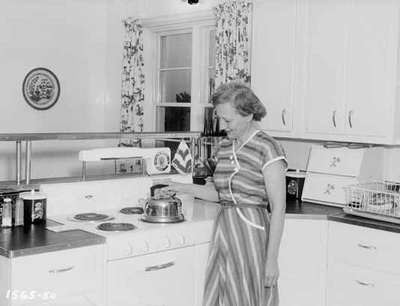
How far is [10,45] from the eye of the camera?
16.6ft

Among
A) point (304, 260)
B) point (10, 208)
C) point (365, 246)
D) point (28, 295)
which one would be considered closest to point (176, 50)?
point (304, 260)

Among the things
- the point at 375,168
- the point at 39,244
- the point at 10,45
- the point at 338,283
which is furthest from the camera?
the point at 10,45

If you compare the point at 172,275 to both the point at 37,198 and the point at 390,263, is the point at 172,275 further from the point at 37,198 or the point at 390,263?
the point at 390,263

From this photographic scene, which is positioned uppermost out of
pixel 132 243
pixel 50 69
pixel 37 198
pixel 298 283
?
pixel 50 69

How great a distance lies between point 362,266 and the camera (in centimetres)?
328

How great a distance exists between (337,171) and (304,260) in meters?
0.65

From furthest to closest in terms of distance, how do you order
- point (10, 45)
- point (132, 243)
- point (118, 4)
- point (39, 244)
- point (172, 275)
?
point (118, 4), point (10, 45), point (172, 275), point (132, 243), point (39, 244)

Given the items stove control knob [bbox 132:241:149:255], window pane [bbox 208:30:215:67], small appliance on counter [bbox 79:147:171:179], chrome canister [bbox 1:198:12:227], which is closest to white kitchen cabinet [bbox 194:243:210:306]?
stove control knob [bbox 132:241:149:255]

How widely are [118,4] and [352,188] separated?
308 cm

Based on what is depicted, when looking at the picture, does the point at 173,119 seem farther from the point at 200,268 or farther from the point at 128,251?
the point at 128,251

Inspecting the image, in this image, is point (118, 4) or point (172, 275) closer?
→ point (172, 275)

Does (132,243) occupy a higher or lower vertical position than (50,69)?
lower

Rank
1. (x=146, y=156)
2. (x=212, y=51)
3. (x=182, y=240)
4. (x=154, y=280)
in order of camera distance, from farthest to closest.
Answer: (x=212, y=51)
(x=146, y=156)
(x=182, y=240)
(x=154, y=280)

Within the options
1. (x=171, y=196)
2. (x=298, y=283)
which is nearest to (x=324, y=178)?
(x=298, y=283)
